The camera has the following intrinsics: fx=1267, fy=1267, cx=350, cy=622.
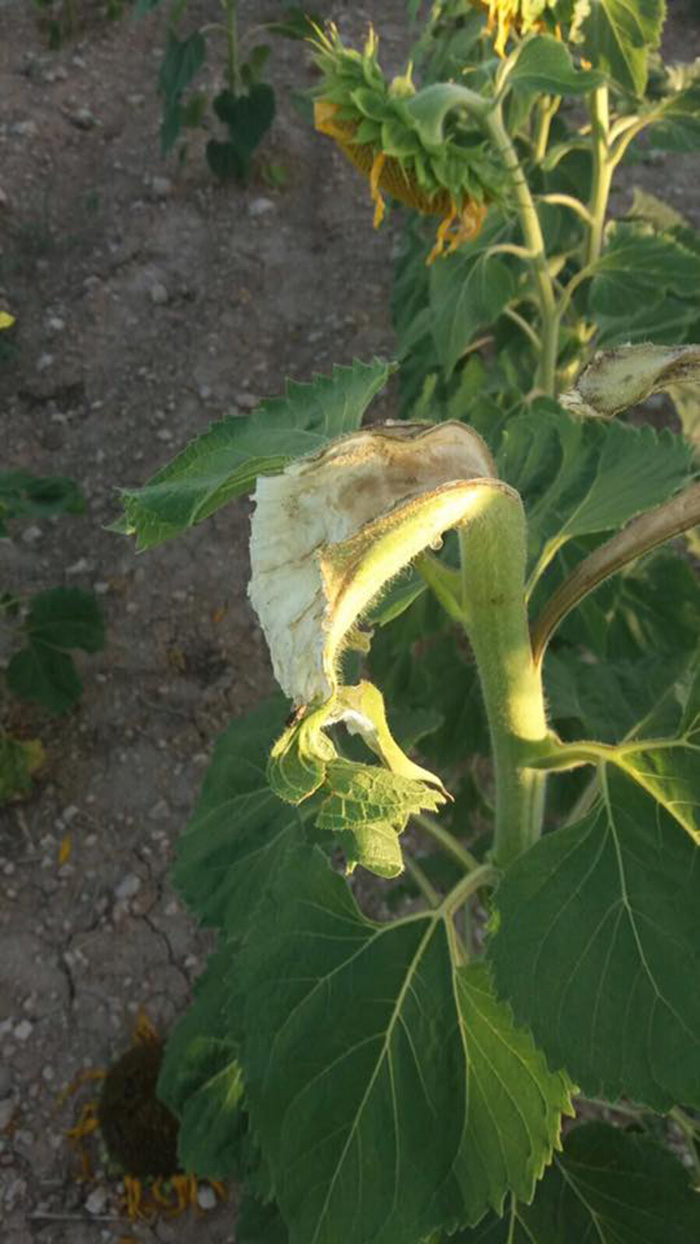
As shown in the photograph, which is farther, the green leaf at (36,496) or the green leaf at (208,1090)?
the green leaf at (36,496)

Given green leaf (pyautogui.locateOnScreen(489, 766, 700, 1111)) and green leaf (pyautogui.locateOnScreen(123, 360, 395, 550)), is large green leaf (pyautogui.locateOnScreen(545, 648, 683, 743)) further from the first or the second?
green leaf (pyautogui.locateOnScreen(123, 360, 395, 550))

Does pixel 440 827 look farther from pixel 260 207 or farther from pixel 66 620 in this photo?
pixel 260 207

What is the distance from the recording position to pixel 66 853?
214 cm

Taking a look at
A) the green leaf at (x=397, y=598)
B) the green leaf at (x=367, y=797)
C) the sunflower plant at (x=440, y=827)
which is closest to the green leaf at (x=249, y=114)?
the sunflower plant at (x=440, y=827)

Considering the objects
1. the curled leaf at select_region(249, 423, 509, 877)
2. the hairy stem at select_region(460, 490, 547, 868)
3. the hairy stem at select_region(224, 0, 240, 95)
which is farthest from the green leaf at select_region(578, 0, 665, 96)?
the hairy stem at select_region(224, 0, 240, 95)

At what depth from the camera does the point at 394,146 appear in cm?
127

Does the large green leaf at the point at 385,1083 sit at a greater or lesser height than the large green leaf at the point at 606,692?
greater

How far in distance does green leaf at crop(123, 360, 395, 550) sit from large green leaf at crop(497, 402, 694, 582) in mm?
187

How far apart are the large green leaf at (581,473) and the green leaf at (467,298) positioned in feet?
1.54

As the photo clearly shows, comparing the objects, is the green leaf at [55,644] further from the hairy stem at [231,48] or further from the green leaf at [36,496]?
the hairy stem at [231,48]

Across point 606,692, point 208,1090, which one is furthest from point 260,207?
point 208,1090

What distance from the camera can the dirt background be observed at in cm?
196

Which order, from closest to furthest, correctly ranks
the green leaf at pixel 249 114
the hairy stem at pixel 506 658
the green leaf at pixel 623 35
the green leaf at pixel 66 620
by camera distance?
the hairy stem at pixel 506 658 → the green leaf at pixel 623 35 → the green leaf at pixel 66 620 → the green leaf at pixel 249 114

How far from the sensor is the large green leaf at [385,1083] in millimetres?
832
